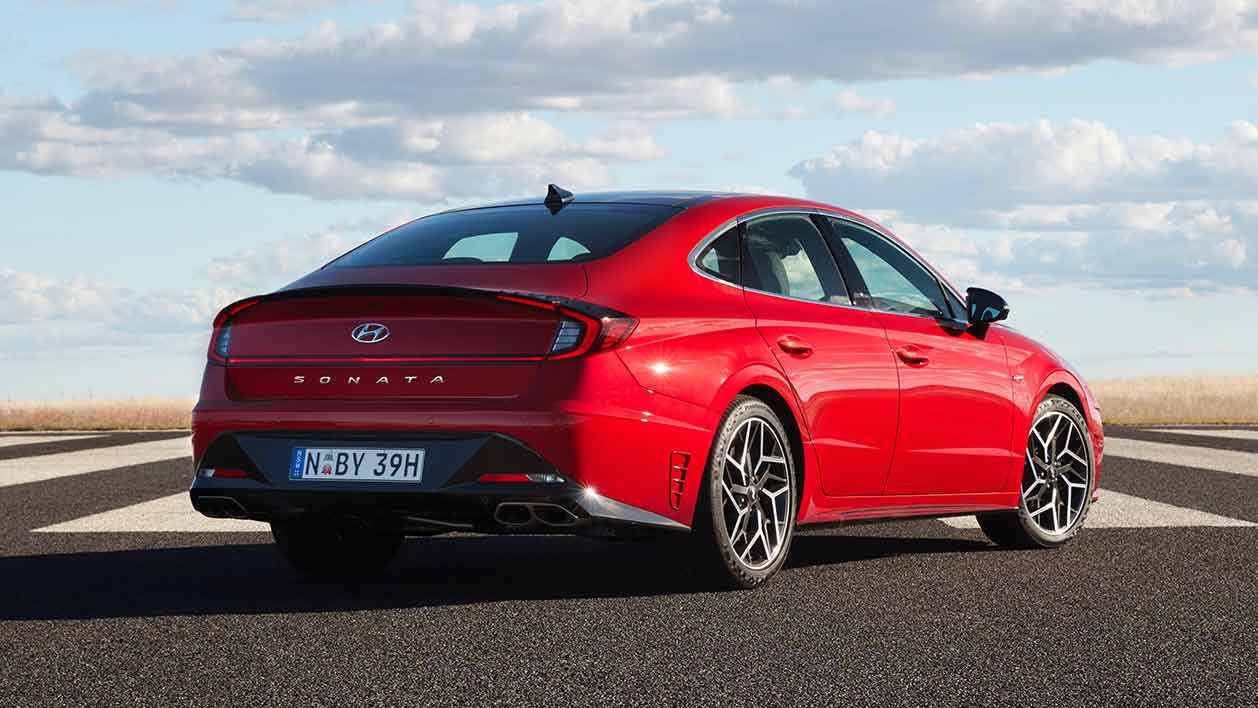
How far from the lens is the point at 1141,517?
9289mm

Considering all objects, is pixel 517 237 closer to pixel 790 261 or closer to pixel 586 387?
pixel 586 387

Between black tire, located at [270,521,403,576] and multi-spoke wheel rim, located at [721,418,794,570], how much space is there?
167cm

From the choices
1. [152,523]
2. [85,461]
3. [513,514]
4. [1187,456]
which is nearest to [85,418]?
[85,461]

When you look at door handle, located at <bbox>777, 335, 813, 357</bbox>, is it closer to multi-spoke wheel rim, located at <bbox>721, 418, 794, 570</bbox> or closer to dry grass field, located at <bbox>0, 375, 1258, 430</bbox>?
multi-spoke wheel rim, located at <bbox>721, 418, 794, 570</bbox>

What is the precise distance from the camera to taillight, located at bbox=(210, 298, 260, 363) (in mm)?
6414

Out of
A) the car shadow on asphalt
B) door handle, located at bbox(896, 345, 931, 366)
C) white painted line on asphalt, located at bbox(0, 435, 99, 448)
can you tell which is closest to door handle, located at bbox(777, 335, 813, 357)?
door handle, located at bbox(896, 345, 931, 366)

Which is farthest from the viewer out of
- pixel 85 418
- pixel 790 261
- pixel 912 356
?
pixel 85 418

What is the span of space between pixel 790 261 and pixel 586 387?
5.27 feet

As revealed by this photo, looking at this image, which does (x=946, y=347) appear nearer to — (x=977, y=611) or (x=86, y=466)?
(x=977, y=611)

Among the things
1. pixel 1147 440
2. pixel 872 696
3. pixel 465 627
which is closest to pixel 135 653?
pixel 465 627

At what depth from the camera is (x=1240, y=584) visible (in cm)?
665

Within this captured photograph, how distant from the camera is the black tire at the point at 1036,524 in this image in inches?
320

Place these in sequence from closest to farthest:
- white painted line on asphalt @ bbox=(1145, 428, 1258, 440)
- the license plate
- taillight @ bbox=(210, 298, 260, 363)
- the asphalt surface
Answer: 1. the asphalt surface
2. the license plate
3. taillight @ bbox=(210, 298, 260, 363)
4. white painted line on asphalt @ bbox=(1145, 428, 1258, 440)

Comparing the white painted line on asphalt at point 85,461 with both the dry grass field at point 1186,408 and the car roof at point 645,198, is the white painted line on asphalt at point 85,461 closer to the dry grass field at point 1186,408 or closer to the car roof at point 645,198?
the car roof at point 645,198
